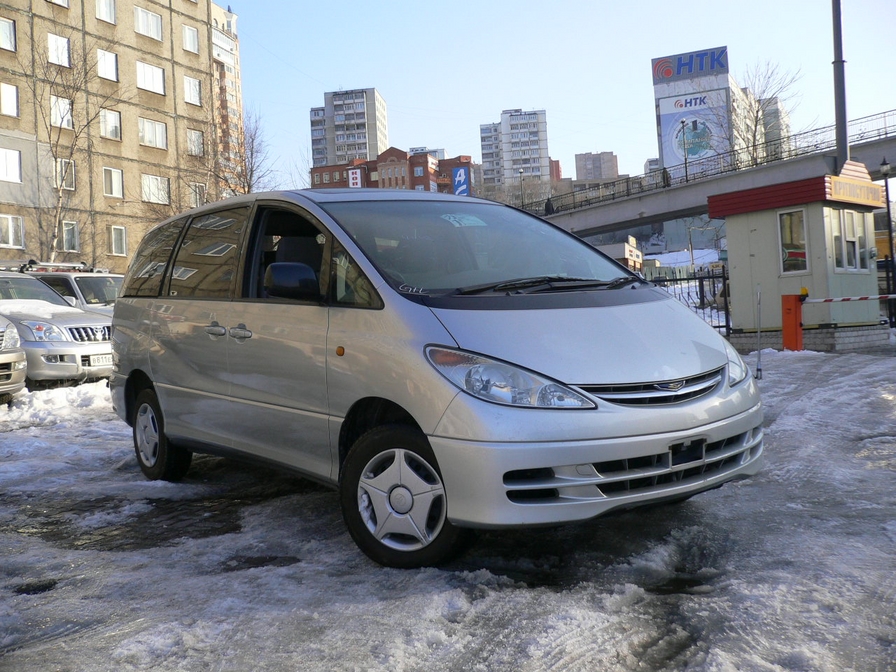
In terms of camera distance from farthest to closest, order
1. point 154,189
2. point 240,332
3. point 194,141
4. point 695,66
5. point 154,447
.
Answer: point 695,66, point 194,141, point 154,189, point 154,447, point 240,332

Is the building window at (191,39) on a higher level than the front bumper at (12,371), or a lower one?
higher

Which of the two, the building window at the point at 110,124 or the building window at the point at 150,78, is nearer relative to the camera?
the building window at the point at 110,124

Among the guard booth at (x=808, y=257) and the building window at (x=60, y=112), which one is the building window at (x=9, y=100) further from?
the guard booth at (x=808, y=257)

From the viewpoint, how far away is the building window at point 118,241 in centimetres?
3984

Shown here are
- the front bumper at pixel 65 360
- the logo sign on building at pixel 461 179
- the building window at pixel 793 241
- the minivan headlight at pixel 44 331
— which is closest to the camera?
the front bumper at pixel 65 360

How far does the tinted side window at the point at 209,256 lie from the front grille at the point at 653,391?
243cm

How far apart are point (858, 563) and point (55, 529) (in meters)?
3.94

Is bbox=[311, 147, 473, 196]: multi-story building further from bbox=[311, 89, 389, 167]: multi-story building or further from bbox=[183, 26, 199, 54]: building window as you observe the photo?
bbox=[183, 26, 199, 54]: building window

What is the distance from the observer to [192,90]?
44.8 meters

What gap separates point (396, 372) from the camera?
11.7ft

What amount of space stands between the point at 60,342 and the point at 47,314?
0.65 meters

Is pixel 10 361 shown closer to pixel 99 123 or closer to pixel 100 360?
pixel 100 360

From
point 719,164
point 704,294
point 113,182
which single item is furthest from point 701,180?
point 113,182

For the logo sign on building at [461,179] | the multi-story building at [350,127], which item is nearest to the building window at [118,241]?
the logo sign on building at [461,179]
